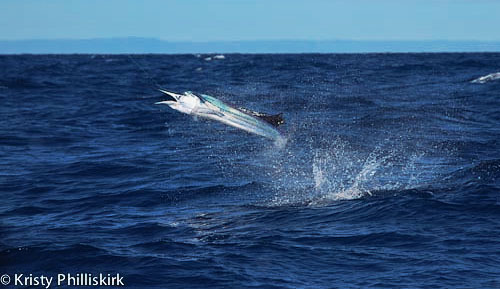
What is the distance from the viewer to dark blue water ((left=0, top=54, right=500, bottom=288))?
10898mm

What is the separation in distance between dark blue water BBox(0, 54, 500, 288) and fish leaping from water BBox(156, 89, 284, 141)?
1729 mm

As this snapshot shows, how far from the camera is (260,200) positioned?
52.3 feet

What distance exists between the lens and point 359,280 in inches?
400

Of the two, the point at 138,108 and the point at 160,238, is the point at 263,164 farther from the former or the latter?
the point at 138,108

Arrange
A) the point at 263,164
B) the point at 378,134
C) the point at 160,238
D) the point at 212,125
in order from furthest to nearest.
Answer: the point at 212,125
the point at 378,134
the point at 263,164
the point at 160,238

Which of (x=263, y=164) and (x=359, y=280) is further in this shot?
(x=263, y=164)

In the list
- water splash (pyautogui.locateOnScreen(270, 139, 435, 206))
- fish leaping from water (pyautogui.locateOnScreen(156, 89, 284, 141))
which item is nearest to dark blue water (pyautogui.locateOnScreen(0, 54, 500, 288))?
water splash (pyautogui.locateOnScreen(270, 139, 435, 206))

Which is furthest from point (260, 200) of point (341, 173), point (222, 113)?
point (341, 173)

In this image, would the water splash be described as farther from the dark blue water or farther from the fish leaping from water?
the fish leaping from water

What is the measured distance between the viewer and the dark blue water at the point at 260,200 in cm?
1090

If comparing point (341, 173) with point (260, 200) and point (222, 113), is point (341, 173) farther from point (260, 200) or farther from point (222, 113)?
point (222, 113)

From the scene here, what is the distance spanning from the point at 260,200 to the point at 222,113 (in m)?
2.52

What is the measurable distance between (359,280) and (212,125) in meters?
20.6

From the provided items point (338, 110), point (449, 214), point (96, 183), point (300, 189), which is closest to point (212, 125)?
point (338, 110)
